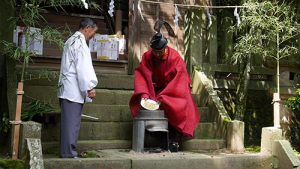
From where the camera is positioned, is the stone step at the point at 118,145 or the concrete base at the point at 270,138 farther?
the concrete base at the point at 270,138

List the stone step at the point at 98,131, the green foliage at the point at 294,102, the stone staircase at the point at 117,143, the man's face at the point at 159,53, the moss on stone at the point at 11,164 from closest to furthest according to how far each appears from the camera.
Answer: the moss on stone at the point at 11,164
the stone staircase at the point at 117,143
the stone step at the point at 98,131
the man's face at the point at 159,53
the green foliage at the point at 294,102

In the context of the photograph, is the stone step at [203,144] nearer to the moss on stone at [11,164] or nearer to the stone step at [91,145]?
the stone step at [91,145]

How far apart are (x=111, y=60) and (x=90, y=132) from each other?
9.55 feet

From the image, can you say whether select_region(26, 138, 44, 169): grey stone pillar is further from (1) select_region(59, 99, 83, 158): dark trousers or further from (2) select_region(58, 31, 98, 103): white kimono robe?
(2) select_region(58, 31, 98, 103): white kimono robe

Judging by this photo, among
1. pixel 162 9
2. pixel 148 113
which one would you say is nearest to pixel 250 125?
pixel 162 9

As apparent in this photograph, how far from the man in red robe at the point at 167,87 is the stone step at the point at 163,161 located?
536mm

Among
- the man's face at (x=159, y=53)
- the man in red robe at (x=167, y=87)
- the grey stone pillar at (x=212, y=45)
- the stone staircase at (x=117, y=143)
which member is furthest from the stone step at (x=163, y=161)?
the grey stone pillar at (x=212, y=45)

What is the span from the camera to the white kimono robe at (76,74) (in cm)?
524

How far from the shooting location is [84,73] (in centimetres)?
524

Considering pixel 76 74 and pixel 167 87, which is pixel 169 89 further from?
pixel 76 74

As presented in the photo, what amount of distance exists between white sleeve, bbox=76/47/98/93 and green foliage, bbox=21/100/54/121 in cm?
80

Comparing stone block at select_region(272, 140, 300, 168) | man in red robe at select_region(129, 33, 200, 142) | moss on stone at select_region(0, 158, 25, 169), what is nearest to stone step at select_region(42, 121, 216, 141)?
man in red robe at select_region(129, 33, 200, 142)

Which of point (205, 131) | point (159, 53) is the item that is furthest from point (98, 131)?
point (205, 131)

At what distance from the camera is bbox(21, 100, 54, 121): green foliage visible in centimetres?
556
